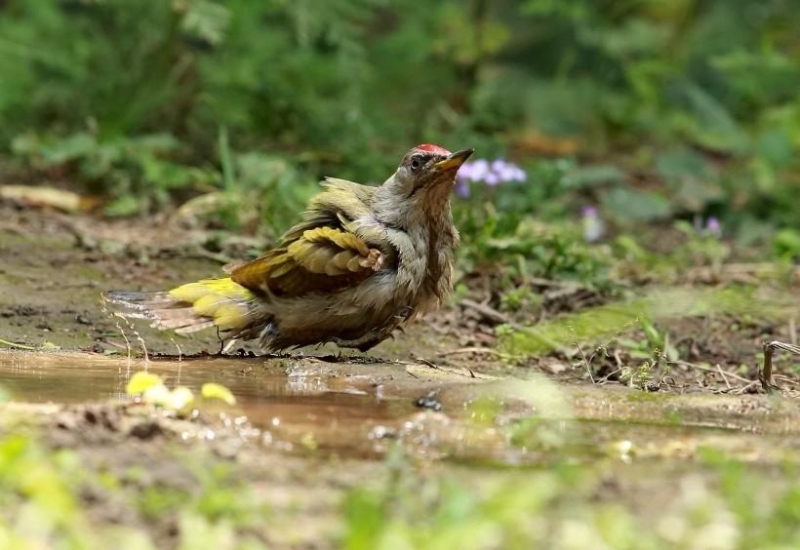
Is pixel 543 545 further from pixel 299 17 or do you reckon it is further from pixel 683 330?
pixel 299 17

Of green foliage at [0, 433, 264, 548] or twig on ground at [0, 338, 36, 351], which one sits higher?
twig on ground at [0, 338, 36, 351]

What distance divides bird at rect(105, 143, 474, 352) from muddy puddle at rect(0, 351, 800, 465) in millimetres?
395

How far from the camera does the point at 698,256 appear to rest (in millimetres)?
8477

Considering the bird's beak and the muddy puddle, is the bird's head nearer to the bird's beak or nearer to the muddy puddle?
the bird's beak

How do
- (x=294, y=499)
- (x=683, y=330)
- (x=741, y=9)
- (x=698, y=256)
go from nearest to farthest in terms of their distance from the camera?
(x=294, y=499)
(x=683, y=330)
(x=698, y=256)
(x=741, y=9)

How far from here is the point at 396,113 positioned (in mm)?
10797

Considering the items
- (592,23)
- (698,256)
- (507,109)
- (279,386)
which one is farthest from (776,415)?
(592,23)

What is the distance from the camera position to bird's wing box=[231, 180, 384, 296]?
17.2ft

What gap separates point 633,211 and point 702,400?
5162 mm

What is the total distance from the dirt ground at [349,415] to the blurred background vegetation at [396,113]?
129 centimetres

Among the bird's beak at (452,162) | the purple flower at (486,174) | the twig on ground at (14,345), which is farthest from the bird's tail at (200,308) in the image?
the purple flower at (486,174)

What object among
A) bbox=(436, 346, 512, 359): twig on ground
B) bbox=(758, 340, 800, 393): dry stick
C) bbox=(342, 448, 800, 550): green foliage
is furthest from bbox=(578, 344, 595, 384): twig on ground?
bbox=(342, 448, 800, 550): green foliage

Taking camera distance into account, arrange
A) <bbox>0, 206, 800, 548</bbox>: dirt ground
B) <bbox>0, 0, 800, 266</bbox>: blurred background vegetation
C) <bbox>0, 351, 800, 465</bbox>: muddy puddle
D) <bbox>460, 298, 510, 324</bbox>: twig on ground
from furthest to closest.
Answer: <bbox>0, 0, 800, 266</bbox>: blurred background vegetation
<bbox>460, 298, 510, 324</bbox>: twig on ground
<bbox>0, 351, 800, 465</bbox>: muddy puddle
<bbox>0, 206, 800, 548</bbox>: dirt ground

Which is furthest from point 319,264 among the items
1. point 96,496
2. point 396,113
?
point 396,113
